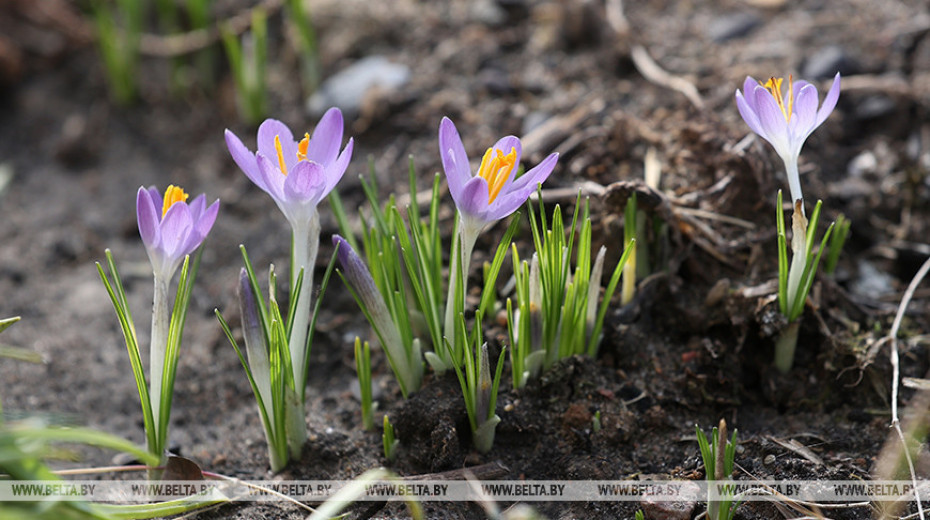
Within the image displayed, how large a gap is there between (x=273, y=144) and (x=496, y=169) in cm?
44

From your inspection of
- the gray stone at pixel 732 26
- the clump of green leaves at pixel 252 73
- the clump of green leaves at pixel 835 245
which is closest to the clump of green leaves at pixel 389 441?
the clump of green leaves at pixel 835 245

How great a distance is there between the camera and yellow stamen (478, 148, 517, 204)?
1.41 meters

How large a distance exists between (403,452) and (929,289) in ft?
4.48

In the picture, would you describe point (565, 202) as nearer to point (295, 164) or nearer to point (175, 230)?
point (295, 164)

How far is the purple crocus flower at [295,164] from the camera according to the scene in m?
1.40

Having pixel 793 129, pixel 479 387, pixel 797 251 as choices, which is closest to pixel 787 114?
pixel 793 129

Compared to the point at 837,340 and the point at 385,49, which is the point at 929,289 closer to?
the point at 837,340

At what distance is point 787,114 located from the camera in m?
1.58

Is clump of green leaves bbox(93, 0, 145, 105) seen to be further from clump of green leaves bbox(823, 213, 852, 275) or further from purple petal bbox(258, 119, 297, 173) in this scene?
clump of green leaves bbox(823, 213, 852, 275)

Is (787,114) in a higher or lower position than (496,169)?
higher

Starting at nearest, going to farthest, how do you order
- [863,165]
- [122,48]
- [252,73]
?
[863,165] → [252,73] → [122,48]

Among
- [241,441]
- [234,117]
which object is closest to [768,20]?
[234,117]

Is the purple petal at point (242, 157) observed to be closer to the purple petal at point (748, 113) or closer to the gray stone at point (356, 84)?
the purple petal at point (748, 113)

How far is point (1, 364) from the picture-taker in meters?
2.17
